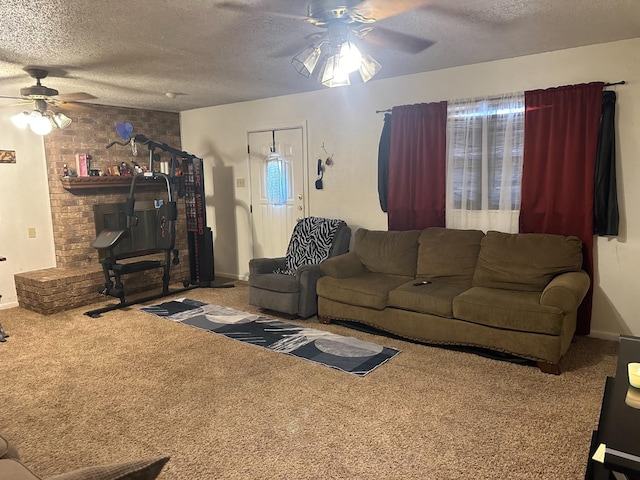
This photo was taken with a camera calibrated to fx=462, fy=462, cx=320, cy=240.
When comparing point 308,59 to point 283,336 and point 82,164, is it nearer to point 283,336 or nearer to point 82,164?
point 283,336

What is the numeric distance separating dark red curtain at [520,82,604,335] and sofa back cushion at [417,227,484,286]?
0.48 m

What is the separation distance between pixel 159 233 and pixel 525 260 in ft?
13.2

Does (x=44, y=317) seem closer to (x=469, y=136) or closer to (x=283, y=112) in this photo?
(x=283, y=112)

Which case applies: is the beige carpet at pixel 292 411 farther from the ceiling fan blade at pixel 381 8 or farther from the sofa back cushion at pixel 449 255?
the ceiling fan blade at pixel 381 8

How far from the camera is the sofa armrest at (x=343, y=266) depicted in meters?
4.20

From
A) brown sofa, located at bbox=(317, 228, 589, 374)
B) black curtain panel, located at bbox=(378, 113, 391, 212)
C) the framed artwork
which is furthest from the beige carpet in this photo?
the framed artwork

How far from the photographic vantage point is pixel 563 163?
12.1 feet

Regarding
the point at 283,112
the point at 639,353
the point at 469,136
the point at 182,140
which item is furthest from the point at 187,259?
the point at 639,353

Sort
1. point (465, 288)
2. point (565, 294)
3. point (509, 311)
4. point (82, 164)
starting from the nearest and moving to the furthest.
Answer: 1. point (565, 294)
2. point (509, 311)
3. point (465, 288)
4. point (82, 164)

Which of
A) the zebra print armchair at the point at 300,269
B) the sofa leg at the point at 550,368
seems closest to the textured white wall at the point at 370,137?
the zebra print armchair at the point at 300,269

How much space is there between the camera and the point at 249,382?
122 inches

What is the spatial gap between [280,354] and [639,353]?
90.3 inches

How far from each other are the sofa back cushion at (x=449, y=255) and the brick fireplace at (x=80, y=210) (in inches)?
135

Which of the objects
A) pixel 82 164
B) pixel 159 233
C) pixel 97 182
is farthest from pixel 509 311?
pixel 82 164
